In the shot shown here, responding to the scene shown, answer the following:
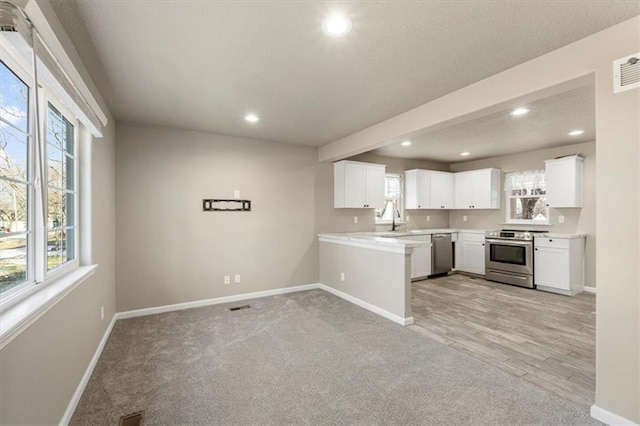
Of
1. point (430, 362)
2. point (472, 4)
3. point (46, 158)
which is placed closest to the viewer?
point (472, 4)

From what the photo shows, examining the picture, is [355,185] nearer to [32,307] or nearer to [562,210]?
[562,210]

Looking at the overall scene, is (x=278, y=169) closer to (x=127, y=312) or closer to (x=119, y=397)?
(x=127, y=312)

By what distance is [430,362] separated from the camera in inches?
104

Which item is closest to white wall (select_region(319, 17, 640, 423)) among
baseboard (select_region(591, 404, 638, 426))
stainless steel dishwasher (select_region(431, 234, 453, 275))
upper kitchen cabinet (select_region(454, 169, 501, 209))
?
baseboard (select_region(591, 404, 638, 426))

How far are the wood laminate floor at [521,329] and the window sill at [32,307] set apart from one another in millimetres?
3183

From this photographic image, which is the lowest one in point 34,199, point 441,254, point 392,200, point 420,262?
point 420,262

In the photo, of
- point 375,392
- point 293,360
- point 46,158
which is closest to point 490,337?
point 375,392

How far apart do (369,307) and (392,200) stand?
2911mm

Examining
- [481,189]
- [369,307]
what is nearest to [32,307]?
[369,307]

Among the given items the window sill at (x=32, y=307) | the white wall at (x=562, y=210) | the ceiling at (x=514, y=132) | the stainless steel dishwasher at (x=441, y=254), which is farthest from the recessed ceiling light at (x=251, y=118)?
the white wall at (x=562, y=210)

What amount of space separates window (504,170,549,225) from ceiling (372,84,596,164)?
55 centimetres

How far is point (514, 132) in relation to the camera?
4.39 m

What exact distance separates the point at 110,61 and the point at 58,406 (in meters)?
2.36

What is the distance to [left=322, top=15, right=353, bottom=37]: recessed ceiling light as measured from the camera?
1810mm
